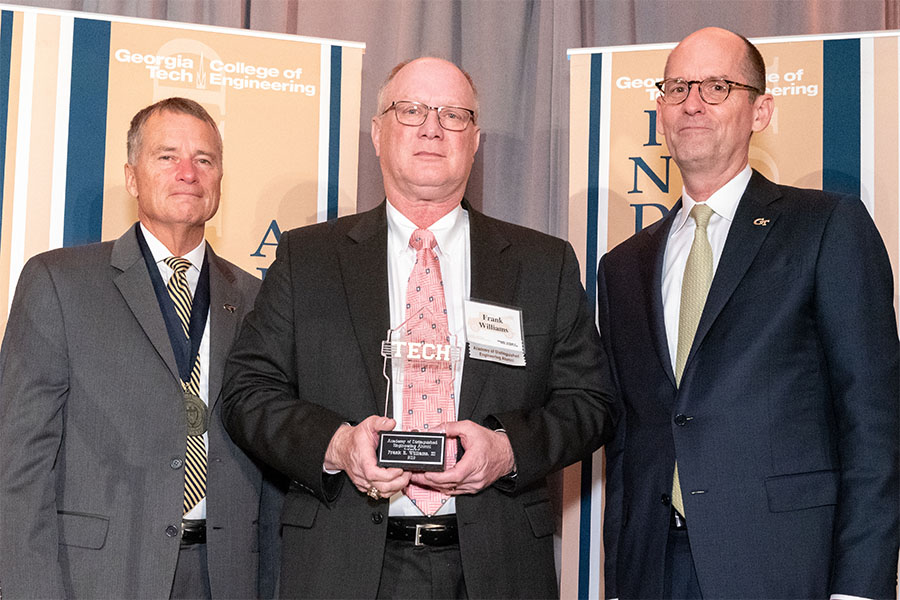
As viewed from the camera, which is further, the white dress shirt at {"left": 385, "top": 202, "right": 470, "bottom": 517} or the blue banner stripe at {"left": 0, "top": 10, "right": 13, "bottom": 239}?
the blue banner stripe at {"left": 0, "top": 10, "right": 13, "bottom": 239}

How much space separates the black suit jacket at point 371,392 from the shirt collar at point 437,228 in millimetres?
38

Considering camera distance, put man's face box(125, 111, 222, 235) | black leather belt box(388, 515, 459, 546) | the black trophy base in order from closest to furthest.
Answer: the black trophy base < black leather belt box(388, 515, 459, 546) < man's face box(125, 111, 222, 235)

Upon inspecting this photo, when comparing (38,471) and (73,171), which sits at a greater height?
(73,171)

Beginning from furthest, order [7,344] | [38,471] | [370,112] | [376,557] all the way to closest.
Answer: [370,112], [7,344], [38,471], [376,557]

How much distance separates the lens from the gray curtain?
4570 millimetres

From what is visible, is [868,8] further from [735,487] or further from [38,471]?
[38,471]

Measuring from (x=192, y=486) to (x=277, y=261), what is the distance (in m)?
0.70

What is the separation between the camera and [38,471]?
2.66 meters

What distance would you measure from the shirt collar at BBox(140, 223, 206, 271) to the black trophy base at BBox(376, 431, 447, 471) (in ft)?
3.70

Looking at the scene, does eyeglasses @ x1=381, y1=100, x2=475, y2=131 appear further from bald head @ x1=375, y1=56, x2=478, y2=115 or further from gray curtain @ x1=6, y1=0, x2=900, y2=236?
gray curtain @ x1=6, y1=0, x2=900, y2=236

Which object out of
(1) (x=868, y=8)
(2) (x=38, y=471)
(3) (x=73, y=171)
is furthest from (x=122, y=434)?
(1) (x=868, y=8)

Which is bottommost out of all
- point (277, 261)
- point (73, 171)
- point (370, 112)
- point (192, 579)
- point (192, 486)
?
point (192, 579)

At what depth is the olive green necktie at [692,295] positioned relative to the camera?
2605mm

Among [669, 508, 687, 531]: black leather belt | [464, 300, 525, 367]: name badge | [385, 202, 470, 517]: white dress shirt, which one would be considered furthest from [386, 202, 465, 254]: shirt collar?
[669, 508, 687, 531]: black leather belt
